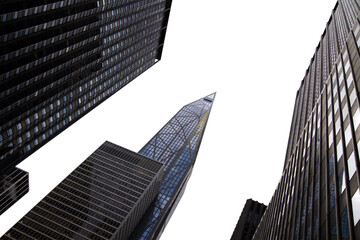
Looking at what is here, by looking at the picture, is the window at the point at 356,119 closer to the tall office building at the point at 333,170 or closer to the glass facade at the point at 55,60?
the tall office building at the point at 333,170

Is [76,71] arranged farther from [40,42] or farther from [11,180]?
[11,180]

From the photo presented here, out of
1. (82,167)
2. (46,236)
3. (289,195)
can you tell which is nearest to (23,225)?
A: (46,236)

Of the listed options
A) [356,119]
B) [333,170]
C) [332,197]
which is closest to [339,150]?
[333,170]

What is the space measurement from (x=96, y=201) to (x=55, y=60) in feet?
253

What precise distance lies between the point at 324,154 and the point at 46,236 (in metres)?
114

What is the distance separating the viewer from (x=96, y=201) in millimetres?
144000

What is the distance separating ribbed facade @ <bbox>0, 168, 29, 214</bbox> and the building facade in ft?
252

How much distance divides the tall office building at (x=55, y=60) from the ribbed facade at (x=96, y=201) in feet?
72.8

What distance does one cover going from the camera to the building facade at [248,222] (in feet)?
398

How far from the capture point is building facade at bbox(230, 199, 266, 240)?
12124 cm

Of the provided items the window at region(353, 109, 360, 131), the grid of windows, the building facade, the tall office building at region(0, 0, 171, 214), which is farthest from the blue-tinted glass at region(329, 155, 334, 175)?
the building facade

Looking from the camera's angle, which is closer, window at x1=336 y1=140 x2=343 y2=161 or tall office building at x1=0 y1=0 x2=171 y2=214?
window at x1=336 y1=140 x2=343 y2=161

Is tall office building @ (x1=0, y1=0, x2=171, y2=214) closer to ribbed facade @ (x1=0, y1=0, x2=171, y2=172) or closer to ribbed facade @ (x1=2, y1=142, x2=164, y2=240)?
ribbed facade @ (x1=0, y1=0, x2=171, y2=172)

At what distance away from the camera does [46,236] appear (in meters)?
124
